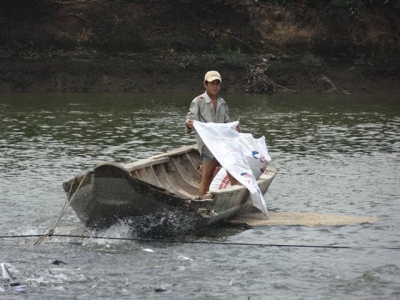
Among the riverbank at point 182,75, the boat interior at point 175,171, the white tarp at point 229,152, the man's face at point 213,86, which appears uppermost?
the man's face at point 213,86

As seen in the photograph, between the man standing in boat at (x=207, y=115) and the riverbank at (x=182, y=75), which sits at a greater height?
the man standing in boat at (x=207, y=115)

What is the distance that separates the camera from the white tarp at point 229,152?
40.6 feet

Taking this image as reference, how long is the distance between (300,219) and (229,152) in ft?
4.40

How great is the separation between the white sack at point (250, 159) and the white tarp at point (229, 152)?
649 millimetres

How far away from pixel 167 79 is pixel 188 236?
2386 cm

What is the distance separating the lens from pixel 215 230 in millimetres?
12258

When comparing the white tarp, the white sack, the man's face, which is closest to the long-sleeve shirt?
the man's face

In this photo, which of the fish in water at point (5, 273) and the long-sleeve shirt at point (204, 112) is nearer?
the fish in water at point (5, 273)

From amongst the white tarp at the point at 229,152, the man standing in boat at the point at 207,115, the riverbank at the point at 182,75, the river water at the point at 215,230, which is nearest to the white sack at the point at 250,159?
the man standing in boat at the point at 207,115

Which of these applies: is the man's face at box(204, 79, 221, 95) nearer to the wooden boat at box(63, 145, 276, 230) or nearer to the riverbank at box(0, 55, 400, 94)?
the wooden boat at box(63, 145, 276, 230)

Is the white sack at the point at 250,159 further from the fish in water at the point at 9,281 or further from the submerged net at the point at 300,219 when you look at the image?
the fish in water at the point at 9,281

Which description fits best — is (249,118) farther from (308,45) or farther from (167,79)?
(308,45)

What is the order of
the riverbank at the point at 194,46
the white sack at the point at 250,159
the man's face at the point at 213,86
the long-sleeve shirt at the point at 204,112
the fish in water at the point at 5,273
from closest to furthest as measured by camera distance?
1. the fish in water at the point at 5,273
2. the man's face at the point at 213,86
3. the long-sleeve shirt at the point at 204,112
4. the white sack at the point at 250,159
5. the riverbank at the point at 194,46

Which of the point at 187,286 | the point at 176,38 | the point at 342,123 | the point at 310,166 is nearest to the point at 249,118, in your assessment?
the point at 342,123
